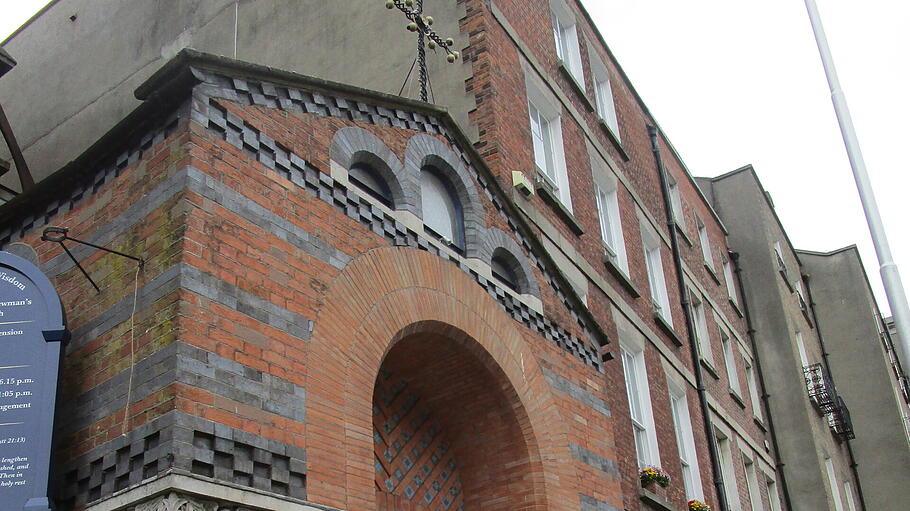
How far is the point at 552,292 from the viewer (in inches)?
458

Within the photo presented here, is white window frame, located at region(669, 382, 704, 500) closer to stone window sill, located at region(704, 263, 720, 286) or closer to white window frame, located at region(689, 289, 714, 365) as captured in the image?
white window frame, located at region(689, 289, 714, 365)

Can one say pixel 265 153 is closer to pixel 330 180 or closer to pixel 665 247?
pixel 330 180

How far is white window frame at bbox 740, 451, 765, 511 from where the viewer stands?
71.4 ft

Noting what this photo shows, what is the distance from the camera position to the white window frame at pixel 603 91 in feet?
64.8

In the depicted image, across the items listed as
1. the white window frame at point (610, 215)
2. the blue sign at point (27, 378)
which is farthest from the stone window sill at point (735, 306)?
the blue sign at point (27, 378)

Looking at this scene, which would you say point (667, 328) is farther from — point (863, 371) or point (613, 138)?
point (863, 371)

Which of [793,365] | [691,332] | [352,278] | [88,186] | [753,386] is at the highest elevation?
[793,365]

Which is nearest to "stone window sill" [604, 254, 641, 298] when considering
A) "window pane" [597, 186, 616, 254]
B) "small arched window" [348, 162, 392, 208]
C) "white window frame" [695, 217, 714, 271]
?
"window pane" [597, 186, 616, 254]

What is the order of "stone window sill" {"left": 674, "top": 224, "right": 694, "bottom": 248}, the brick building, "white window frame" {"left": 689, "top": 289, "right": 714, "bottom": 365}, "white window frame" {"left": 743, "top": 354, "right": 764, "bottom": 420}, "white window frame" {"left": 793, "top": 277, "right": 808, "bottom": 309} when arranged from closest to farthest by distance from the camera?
the brick building < "white window frame" {"left": 689, "top": 289, "right": 714, "bottom": 365} < "stone window sill" {"left": 674, "top": 224, "right": 694, "bottom": 248} < "white window frame" {"left": 743, "top": 354, "right": 764, "bottom": 420} < "white window frame" {"left": 793, "top": 277, "right": 808, "bottom": 309}

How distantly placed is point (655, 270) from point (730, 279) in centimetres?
873

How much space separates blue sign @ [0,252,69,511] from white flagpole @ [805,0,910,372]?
867 cm

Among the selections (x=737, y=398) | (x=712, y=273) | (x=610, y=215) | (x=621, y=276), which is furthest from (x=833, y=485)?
(x=621, y=276)

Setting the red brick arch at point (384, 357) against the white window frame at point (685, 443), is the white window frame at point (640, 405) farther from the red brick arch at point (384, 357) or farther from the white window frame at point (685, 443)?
the red brick arch at point (384, 357)

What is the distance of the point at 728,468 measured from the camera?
20.4m
